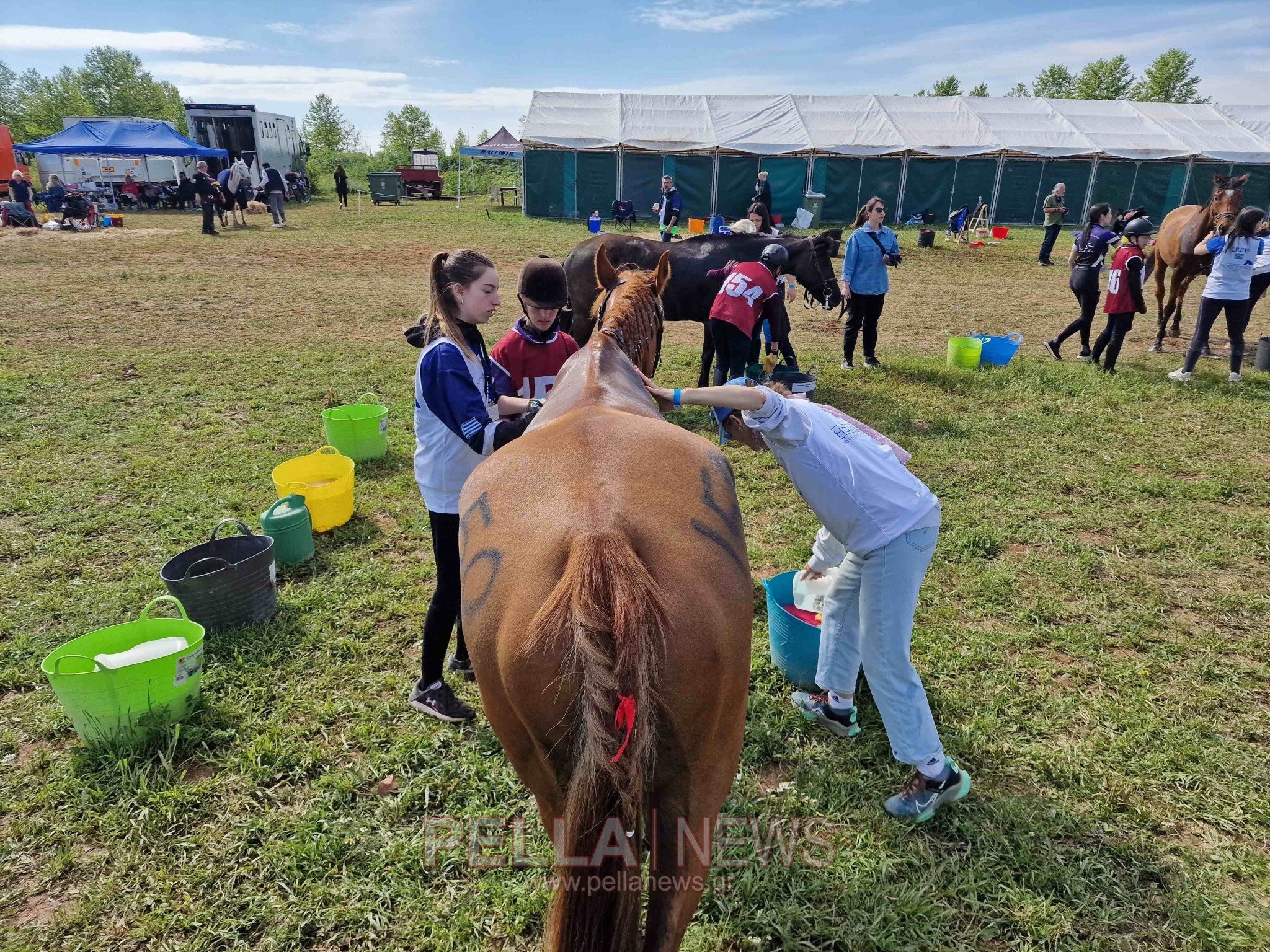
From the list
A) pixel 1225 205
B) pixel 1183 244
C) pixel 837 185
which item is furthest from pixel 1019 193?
pixel 1225 205

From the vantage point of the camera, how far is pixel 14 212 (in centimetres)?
2195

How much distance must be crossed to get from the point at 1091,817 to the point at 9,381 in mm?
10913

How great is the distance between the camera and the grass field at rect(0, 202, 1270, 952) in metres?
2.55

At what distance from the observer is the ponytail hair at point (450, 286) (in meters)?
2.97

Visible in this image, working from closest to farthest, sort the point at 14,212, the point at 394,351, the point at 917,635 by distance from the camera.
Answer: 1. the point at 917,635
2. the point at 394,351
3. the point at 14,212

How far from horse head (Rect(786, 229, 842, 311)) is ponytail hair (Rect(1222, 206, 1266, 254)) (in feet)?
14.6

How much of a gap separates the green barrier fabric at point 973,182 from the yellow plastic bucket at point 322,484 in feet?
91.6

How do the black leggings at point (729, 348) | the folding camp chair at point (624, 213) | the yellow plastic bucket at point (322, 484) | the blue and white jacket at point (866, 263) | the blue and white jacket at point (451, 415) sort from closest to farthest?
the blue and white jacket at point (451, 415)
the yellow plastic bucket at point (322, 484)
the black leggings at point (729, 348)
the blue and white jacket at point (866, 263)
the folding camp chair at point (624, 213)

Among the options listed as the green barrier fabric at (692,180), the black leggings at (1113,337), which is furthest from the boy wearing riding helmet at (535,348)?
the green barrier fabric at (692,180)

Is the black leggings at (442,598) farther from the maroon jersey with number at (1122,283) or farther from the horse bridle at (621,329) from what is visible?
the maroon jersey with number at (1122,283)

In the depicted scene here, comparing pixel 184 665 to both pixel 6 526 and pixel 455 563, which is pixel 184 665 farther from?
pixel 6 526

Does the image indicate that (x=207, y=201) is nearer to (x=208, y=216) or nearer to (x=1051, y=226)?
(x=208, y=216)

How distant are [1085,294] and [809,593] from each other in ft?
25.7

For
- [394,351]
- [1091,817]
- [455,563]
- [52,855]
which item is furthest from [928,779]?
[394,351]
